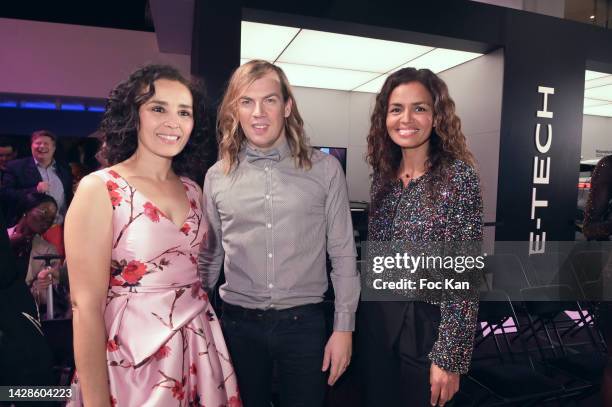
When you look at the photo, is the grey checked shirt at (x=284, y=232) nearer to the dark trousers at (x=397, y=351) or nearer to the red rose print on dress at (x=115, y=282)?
the dark trousers at (x=397, y=351)

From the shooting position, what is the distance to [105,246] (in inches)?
49.7

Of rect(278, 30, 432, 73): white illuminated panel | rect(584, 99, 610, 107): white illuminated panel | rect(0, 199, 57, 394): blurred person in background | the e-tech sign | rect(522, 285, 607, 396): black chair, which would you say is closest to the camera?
rect(0, 199, 57, 394): blurred person in background

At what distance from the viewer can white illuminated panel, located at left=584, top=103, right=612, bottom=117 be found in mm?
9674

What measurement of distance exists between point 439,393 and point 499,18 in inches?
195

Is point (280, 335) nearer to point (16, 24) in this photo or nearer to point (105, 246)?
point (105, 246)

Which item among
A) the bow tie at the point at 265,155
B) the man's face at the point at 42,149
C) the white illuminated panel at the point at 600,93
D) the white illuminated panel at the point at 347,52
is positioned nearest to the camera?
the bow tie at the point at 265,155

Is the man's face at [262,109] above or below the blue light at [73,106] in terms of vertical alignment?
below

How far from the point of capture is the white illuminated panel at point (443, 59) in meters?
5.79

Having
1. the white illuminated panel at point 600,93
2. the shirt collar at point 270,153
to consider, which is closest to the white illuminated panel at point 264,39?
the shirt collar at point 270,153

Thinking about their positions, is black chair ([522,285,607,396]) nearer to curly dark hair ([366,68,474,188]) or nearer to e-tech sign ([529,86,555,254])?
e-tech sign ([529,86,555,254])

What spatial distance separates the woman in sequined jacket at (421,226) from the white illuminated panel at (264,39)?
12.1 ft

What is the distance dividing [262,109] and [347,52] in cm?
498

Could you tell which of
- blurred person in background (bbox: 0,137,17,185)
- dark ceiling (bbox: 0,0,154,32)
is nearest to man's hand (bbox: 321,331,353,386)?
blurred person in background (bbox: 0,137,17,185)

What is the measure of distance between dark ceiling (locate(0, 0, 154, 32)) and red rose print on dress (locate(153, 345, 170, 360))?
700 cm
